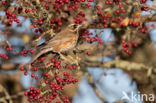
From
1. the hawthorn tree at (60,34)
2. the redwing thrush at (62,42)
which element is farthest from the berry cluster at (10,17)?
the redwing thrush at (62,42)

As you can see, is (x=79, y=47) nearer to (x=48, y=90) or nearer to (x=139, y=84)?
(x=48, y=90)

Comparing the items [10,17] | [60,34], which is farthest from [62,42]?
[10,17]

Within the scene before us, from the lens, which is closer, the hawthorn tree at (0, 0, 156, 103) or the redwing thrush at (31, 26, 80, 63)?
the hawthorn tree at (0, 0, 156, 103)

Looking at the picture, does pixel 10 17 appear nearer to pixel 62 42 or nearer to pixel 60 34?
pixel 60 34

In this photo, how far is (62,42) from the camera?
19.8 feet

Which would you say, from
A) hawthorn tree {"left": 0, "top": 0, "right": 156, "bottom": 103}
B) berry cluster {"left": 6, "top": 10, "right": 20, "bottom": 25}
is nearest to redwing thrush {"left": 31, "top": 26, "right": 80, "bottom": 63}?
hawthorn tree {"left": 0, "top": 0, "right": 156, "bottom": 103}

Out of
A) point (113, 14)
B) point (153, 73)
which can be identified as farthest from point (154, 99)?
point (113, 14)

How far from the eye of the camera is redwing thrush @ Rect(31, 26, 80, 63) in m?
Result: 5.45

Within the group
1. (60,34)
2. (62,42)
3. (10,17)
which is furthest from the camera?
(62,42)

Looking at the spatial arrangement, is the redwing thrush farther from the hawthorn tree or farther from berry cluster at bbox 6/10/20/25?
berry cluster at bbox 6/10/20/25

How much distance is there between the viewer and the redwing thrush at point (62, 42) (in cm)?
545

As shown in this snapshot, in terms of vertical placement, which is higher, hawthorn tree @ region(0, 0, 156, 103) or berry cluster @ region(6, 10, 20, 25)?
berry cluster @ region(6, 10, 20, 25)

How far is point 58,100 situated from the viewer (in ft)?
15.1

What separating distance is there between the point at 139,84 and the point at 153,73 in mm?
617
